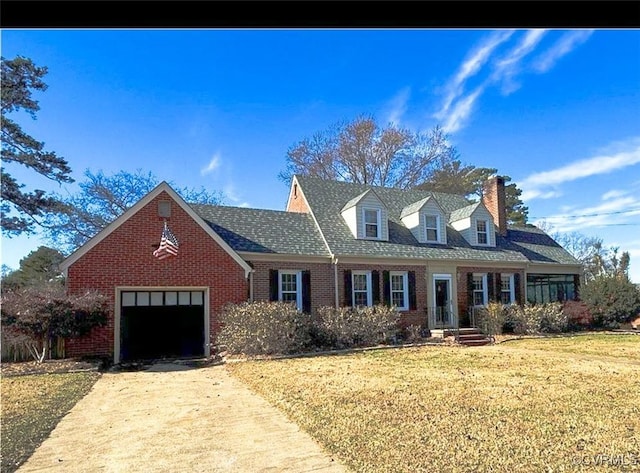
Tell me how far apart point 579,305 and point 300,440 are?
18843 mm

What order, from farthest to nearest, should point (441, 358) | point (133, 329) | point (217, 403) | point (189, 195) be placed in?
point (189, 195)
point (133, 329)
point (441, 358)
point (217, 403)

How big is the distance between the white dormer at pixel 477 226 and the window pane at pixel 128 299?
45.8 feet

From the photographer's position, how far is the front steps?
15345 millimetres

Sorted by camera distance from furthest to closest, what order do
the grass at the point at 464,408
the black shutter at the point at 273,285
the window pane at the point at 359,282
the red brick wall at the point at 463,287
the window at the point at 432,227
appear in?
the window at the point at 432,227 < the red brick wall at the point at 463,287 < the window pane at the point at 359,282 < the black shutter at the point at 273,285 < the grass at the point at 464,408

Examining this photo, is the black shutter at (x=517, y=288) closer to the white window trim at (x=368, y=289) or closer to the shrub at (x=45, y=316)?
the white window trim at (x=368, y=289)

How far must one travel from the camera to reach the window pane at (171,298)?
13.4m

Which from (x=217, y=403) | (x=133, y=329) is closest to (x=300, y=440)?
(x=217, y=403)

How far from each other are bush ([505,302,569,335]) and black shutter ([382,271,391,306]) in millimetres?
4935

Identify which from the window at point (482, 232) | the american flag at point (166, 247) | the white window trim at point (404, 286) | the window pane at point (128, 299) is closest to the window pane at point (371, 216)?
the white window trim at point (404, 286)

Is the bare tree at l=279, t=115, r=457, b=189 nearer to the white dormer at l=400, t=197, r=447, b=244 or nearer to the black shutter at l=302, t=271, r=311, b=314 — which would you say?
the white dormer at l=400, t=197, r=447, b=244

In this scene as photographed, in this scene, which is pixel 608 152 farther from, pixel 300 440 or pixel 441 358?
pixel 441 358

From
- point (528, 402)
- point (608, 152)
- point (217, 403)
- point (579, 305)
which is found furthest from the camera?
point (579, 305)

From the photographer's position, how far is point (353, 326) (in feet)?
46.8

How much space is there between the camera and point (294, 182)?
811 inches
